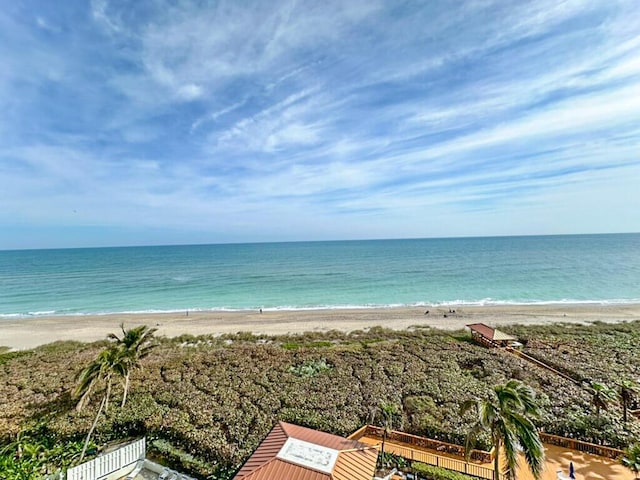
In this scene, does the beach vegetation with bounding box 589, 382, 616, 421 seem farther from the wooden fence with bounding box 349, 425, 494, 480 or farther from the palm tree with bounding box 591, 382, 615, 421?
the wooden fence with bounding box 349, 425, 494, 480

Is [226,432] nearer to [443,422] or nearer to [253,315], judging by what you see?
[443,422]

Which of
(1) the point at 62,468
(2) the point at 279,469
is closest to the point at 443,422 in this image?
(2) the point at 279,469

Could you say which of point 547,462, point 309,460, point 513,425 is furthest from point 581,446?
point 309,460

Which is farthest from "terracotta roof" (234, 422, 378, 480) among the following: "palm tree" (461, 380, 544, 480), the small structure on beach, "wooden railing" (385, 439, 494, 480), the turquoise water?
the turquoise water

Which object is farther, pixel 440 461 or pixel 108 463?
pixel 440 461

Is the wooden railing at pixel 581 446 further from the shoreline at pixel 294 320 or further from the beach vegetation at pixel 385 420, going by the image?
the shoreline at pixel 294 320

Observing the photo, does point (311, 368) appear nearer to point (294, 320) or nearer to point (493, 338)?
point (493, 338)
